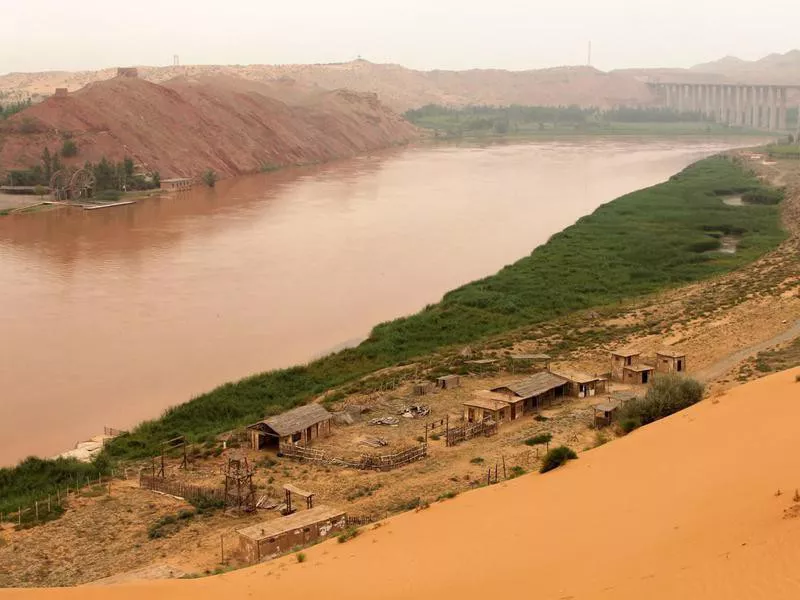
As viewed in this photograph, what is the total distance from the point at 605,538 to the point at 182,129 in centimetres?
6343

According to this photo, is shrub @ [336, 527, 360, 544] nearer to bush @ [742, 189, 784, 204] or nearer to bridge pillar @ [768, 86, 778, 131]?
bush @ [742, 189, 784, 204]

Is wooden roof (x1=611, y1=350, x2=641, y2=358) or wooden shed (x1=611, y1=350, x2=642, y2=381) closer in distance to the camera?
wooden shed (x1=611, y1=350, x2=642, y2=381)

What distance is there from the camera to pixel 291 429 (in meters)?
15.3

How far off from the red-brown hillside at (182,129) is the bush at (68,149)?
0.42m

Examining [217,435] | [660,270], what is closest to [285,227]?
[660,270]

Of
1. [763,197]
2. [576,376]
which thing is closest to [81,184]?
[763,197]

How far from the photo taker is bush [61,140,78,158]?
5697cm

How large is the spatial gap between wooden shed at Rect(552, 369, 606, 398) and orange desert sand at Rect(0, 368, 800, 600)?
6.24 m

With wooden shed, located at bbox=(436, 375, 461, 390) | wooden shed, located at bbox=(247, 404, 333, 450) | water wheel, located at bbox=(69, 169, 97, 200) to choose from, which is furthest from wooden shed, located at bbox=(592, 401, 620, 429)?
water wheel, located at bbox=(69, 169, 97, 200)

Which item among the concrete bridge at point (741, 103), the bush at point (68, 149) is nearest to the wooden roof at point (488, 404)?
the bush at point (68, 149)

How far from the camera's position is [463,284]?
1201 inches

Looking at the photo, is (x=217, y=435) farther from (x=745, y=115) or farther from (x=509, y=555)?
(x=745, y=115)

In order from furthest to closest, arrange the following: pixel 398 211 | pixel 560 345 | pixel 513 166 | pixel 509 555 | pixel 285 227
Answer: pixel 513 166 < pixel 398 211 < pixel 285 227 < pixel 560 345 < pixel 509 555

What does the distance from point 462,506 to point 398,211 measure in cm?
3831
